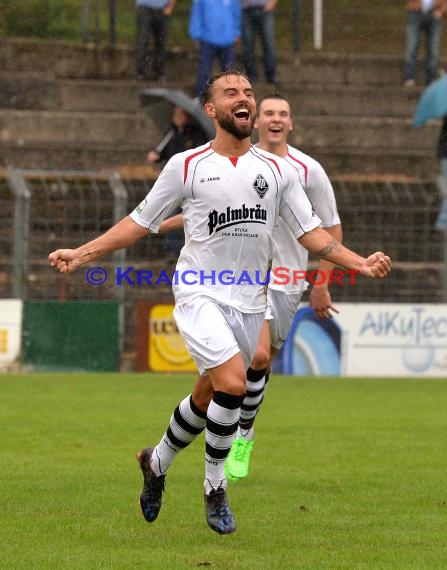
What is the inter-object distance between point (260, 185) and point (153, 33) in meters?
17.1

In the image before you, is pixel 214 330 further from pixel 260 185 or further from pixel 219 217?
pixel 260 185

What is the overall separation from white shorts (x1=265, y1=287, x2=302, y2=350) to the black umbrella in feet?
30.1

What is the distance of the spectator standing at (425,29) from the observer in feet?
80.3

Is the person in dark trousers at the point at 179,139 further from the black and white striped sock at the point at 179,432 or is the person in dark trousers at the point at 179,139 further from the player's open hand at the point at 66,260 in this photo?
the player's open hand at the point at 66,260

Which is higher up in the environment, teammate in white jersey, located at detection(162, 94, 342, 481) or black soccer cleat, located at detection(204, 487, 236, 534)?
teammate in white jersey, located at detection(162, 94, 342, 481)

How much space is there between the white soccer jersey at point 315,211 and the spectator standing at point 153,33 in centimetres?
1385

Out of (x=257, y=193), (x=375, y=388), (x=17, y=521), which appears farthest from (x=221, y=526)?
(x=375, y=388)

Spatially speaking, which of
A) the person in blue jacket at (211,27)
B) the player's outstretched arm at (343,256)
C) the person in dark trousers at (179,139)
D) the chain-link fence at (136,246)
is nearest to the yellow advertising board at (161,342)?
the chain-link fence at (136,246)

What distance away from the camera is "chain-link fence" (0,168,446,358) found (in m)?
19.4

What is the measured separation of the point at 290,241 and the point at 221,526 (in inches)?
139

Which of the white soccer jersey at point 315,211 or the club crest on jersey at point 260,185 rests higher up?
the club crest on jersey at point 260,185

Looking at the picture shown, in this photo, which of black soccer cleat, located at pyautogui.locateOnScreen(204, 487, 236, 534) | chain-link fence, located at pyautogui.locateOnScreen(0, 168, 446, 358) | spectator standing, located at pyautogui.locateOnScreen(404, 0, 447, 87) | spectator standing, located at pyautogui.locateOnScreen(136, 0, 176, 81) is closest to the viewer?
black soccer cleat, located at pyautogui.locateOnScreen(204, 487, 236, 534)

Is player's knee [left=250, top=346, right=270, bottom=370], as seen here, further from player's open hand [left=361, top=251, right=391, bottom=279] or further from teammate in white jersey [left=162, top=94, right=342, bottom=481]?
player's open hand [left=361, top=251, right=391, bottom=279]

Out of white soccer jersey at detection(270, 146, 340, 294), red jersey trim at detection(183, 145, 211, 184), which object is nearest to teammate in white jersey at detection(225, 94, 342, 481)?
white soccer jersey at detection(270, 146, 340, 294)
